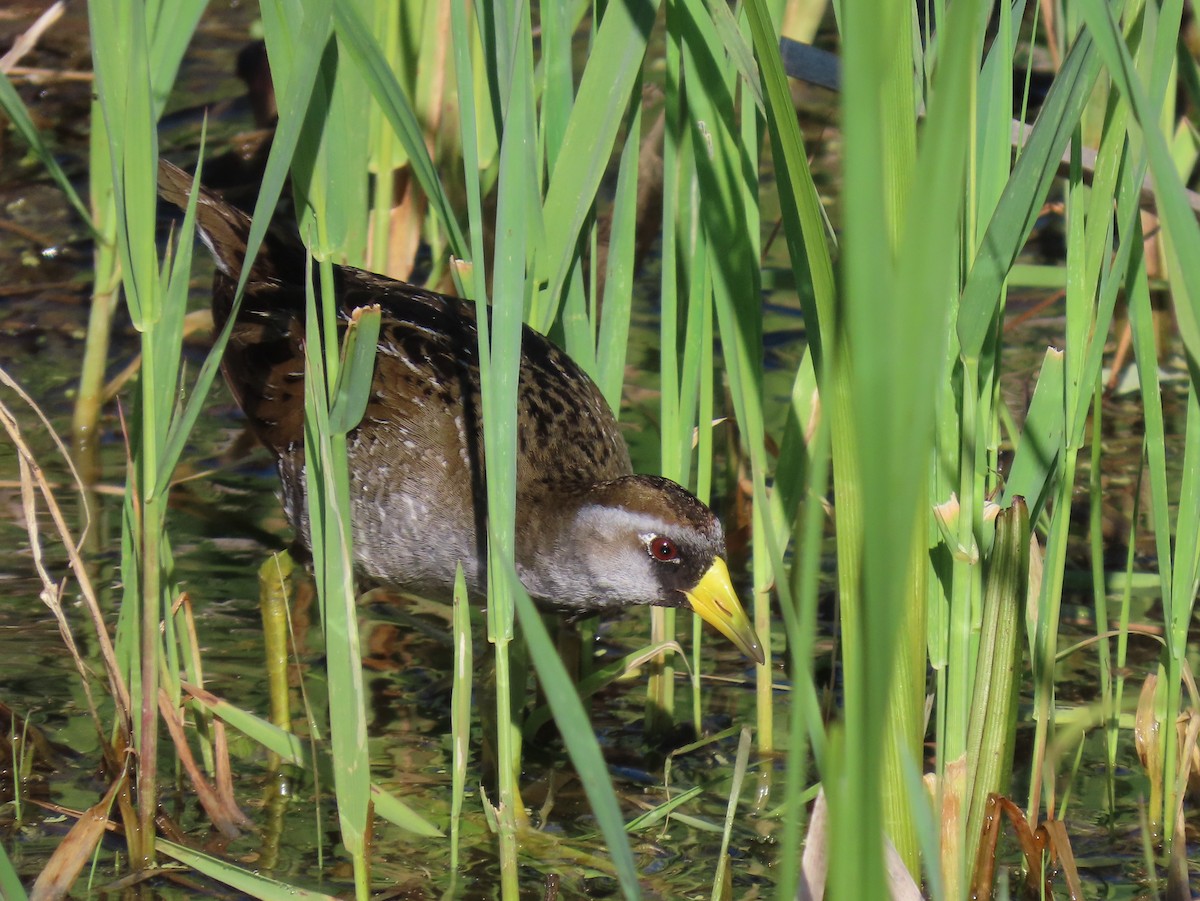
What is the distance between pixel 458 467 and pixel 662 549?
0.48 metres

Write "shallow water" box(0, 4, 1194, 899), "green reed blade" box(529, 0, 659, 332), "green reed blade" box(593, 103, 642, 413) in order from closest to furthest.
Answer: "green reed blade" box(529, 0, 659, 332) < "green reed blade" box(593, 103, 642, 413) < "shallow water" box(0, 4, 1194, 899)

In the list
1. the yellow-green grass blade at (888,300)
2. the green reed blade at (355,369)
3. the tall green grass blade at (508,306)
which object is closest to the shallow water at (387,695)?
the tall green grass blade at (508,306)

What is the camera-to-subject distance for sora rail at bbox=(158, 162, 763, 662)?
2881 mm

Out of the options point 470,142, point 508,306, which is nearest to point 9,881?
point 508,306

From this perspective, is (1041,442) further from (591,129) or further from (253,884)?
(253,884)

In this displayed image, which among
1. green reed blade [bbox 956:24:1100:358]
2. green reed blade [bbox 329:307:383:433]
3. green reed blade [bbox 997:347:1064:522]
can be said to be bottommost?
green reed blade [bbox 997:347:1064:522]

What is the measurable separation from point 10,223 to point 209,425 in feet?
4.90

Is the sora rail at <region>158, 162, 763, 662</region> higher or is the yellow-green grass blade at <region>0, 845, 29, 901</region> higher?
the sora rail at <region>158, 162, 763, 662</region>

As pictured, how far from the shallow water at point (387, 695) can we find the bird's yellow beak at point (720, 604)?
1.20 ft

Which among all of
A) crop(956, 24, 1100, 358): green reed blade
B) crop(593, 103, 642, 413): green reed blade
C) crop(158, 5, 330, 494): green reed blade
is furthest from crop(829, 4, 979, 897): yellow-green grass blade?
crop(593, 103, 642, 413): green reed blade

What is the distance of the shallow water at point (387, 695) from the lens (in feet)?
9.24

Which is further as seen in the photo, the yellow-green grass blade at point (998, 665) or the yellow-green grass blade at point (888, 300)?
the yellow-green grass blade at point (998, 665)

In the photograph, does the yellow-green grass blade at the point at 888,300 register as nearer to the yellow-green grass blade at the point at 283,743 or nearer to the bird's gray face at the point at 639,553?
the yellow-green grass blade at the point at 283,743

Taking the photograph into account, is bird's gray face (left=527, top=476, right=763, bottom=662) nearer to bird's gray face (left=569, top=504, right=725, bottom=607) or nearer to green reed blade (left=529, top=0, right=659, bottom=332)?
bird's gray face (left=569, top=504, right=725, bottom=607)
